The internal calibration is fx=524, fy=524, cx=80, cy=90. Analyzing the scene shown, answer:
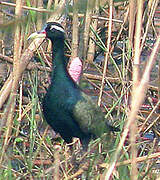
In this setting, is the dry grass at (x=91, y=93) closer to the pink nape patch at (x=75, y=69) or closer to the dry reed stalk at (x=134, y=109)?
the dry reed stalk at (x=134, y=109)

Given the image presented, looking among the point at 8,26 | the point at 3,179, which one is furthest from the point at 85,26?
the point at 8,26

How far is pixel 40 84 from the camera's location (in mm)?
5840

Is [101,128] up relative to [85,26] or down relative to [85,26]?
down

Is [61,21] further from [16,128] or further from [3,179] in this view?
[3,179]

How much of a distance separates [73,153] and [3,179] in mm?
1302

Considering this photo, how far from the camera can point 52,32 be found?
14.7 feet

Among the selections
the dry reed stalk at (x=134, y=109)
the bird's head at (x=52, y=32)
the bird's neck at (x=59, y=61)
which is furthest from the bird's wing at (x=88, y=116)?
the dry reed stalk at (x=134, y=109)

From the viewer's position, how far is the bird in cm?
423

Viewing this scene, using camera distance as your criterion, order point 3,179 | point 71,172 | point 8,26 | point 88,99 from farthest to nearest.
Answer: point 88,99 < point 71,172 < point 3,179 < point 8,26

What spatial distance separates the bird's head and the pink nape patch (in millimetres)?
280

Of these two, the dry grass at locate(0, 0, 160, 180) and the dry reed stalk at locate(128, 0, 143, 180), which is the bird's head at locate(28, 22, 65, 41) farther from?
the dry reed stalk at locate(128, 0, 143, 180)

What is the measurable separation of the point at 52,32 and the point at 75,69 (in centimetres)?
37

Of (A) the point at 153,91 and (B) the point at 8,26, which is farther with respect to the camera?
(A) the point at 153,91

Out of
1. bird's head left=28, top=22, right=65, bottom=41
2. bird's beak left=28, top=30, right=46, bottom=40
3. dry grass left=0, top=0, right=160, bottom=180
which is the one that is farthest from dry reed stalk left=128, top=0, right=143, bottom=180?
bird's head left=28, top=22, right=65, bottom=41
